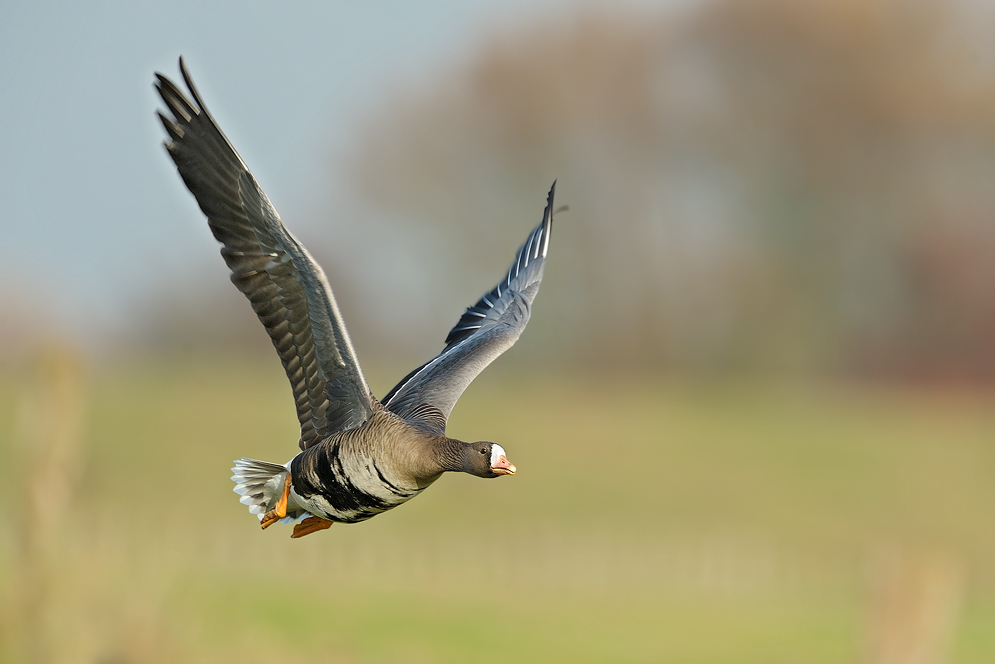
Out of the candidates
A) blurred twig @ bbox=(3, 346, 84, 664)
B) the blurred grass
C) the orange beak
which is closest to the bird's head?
the orange beak

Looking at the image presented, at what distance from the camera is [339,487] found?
318 inches

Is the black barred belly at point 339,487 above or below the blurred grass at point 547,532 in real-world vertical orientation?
above

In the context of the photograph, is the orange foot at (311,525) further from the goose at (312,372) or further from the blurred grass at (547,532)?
the blurred grass at (547,532)

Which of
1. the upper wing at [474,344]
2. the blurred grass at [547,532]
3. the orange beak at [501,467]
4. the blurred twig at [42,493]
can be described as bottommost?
the blurred grass at [547,532]

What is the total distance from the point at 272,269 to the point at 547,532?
2596cm

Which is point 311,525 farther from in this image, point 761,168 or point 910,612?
point 761,168

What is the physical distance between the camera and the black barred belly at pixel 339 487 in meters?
7.88

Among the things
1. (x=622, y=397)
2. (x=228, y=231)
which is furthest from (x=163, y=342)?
(x=228, y=231)

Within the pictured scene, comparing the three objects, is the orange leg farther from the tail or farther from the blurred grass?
the blurred grass

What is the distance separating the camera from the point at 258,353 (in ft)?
192

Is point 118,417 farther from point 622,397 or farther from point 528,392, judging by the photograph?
point 622,397

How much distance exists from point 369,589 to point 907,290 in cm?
4396

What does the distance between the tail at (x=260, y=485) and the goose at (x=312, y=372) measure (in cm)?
28

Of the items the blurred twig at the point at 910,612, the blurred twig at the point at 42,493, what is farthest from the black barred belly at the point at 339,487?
the blurred twig at the point at 910,612
